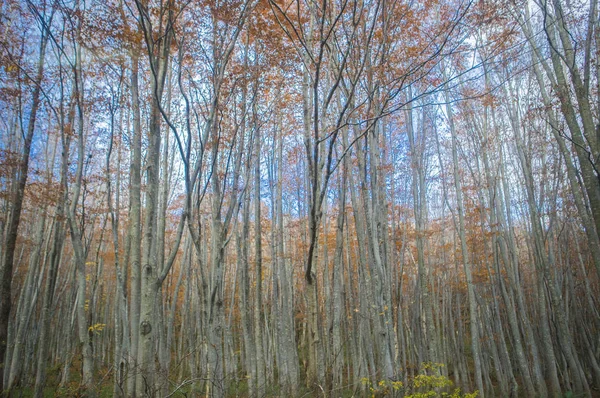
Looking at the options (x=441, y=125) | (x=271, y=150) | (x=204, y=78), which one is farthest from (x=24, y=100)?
(x=441, y=125)

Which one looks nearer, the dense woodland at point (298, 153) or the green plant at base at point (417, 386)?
the dense woodland at point (298, 153)

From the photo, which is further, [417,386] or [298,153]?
[298,153]

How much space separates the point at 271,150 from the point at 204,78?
514cm

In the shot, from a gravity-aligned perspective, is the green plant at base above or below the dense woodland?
below

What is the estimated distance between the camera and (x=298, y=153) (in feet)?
40.9

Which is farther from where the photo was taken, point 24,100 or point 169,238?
point 169,238

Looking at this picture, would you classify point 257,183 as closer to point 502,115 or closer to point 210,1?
point 210,1

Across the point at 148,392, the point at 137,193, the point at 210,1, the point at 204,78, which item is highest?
the point at 210,1

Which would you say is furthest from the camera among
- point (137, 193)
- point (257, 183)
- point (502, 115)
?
point (502, 115)

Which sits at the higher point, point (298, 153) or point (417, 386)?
point (298, 153)

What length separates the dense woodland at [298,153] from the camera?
382 cm

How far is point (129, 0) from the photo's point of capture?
5.71 meters

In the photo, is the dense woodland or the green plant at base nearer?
the dense woodland

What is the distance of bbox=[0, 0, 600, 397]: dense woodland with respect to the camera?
382cm
